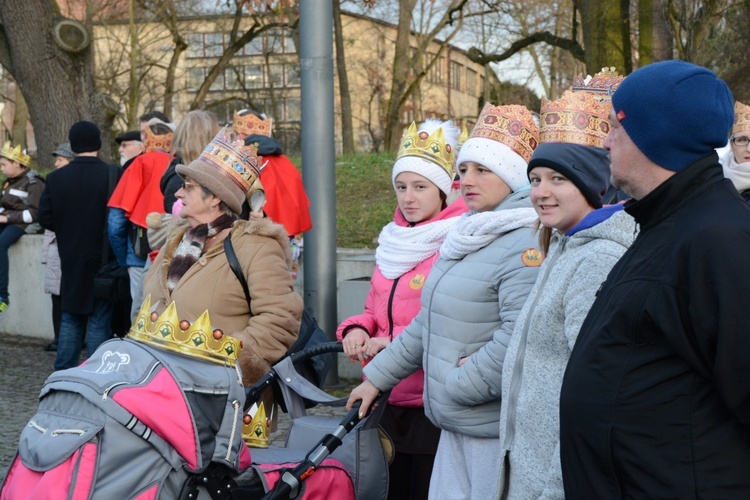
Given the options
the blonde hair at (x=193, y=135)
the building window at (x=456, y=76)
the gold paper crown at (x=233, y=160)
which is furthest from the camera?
the building window at (x=456, y=76)

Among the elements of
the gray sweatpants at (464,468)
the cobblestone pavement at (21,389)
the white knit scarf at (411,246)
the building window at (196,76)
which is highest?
the building window at (196,76)

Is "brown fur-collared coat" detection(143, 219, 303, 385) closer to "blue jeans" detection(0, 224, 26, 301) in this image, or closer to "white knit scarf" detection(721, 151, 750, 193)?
"white knit scarf" detection(721, 151, 750, 193)

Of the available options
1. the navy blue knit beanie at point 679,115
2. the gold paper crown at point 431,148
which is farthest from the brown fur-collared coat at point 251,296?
the navy blue knit beanie at point 679,115

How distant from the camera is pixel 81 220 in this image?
8.17 meters

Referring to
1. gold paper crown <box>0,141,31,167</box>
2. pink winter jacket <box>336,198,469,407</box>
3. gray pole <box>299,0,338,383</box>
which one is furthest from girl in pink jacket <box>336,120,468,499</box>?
gold paper crown <box>0,141,31,167</box>

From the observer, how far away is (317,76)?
735 cm

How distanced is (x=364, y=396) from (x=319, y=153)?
3922 mm

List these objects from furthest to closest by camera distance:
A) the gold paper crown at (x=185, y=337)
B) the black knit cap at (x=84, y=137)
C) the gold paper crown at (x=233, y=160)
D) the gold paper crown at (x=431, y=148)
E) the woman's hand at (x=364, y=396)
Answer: the black knit cap at (x=84, y=137), the gold paper crown at (x=233, y=160), the gold paper crown at (x=431, y=148), the woman's hand at (x=364, y=396), the gold paper crown at (x=185, y=337)

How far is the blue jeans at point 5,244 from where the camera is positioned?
34.7ft

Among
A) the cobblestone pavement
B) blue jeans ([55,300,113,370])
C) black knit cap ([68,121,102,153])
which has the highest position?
black knit cap ([68,121,102,153])

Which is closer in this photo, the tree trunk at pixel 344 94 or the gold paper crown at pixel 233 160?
the gold paper crown at pixel 233 160

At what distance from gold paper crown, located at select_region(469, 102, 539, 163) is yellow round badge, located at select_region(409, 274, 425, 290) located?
617 mm

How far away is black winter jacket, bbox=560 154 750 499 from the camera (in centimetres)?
201

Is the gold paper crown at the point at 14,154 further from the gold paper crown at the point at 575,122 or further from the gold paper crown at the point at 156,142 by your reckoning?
the gold paper crown at the point at 575,122
